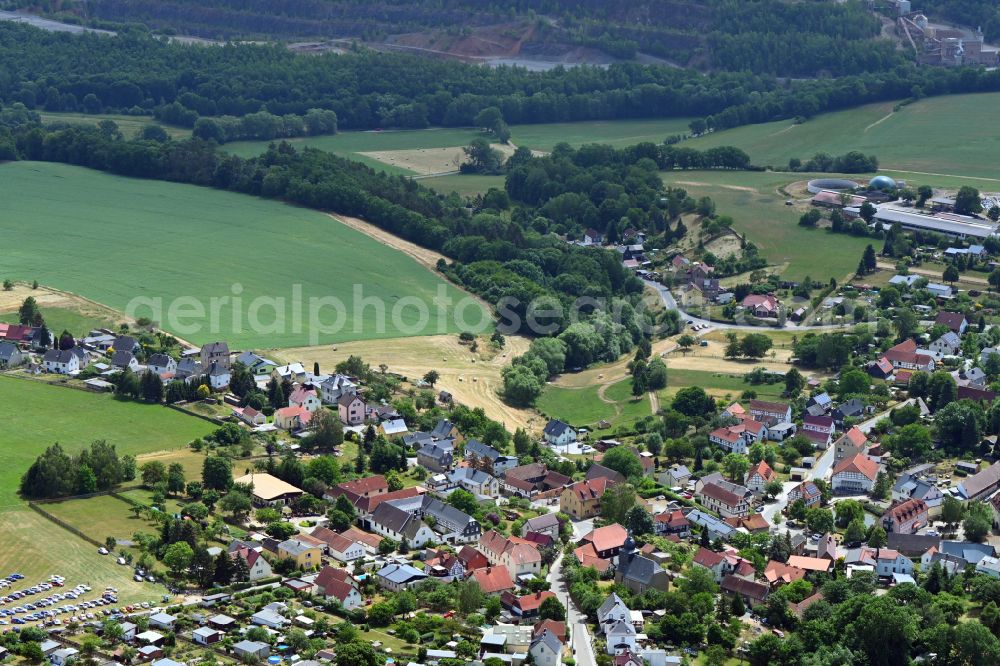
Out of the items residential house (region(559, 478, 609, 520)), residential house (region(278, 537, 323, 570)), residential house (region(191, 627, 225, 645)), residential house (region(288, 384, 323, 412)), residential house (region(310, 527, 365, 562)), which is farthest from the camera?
residential house (region(288, 384, 323, 412))

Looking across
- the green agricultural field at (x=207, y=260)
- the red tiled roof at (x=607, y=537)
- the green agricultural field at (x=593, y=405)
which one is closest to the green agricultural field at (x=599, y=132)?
the green agricultural field at (x=207, y=260)

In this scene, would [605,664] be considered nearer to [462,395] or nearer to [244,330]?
[462,395]

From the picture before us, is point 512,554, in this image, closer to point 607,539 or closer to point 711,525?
point 607,539

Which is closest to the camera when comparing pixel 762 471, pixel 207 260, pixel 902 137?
pixel 762 471

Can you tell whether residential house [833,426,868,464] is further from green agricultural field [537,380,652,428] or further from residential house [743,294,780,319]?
residential house [743,294,780,319]

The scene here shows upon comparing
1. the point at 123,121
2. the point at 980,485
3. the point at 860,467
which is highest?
the point at 123,121

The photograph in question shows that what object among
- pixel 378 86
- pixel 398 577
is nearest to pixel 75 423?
pixel 398 577

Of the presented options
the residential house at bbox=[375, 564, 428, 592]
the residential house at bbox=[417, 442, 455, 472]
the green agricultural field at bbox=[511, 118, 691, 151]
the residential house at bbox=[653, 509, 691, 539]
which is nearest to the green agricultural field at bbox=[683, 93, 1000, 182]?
the green agricultural field at bbox=[511, 118, 691, 151]
